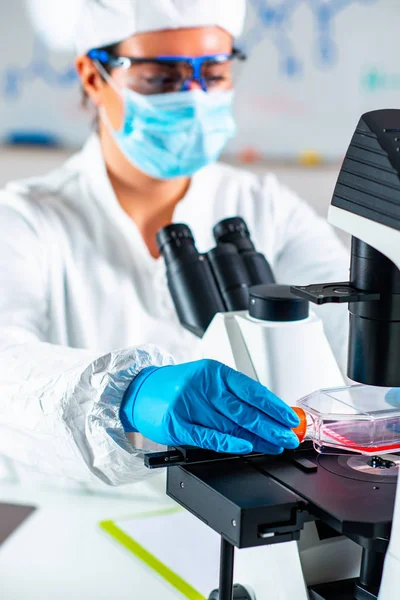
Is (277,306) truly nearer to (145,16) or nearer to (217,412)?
(217,412)

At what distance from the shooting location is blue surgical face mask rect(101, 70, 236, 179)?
5.97 feet

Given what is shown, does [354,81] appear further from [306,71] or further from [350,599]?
[350,599]

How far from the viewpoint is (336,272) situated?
181 cm

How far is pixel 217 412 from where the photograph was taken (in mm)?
976

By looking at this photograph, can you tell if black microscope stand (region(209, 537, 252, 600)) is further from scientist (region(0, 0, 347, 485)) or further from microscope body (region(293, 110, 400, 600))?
scientist (region(0, 0, 347, 485))

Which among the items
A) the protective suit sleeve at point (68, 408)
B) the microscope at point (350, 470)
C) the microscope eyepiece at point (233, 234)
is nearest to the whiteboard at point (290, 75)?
the microscope eyepiece at point (233, 234)

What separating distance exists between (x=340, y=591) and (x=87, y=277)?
1027 millimetres

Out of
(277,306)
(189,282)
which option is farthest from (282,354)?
(189,282)

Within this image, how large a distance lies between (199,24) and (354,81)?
76.6 inches

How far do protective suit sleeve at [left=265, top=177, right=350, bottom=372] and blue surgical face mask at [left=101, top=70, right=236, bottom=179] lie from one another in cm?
24

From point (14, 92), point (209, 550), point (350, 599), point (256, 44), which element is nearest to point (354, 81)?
point (256, 44)

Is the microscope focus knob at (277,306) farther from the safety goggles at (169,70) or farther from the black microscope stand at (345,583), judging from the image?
the safety goggles at (169,70)

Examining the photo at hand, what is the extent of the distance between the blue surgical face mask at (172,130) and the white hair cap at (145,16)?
0.12 metres

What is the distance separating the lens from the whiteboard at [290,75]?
3.49 m
